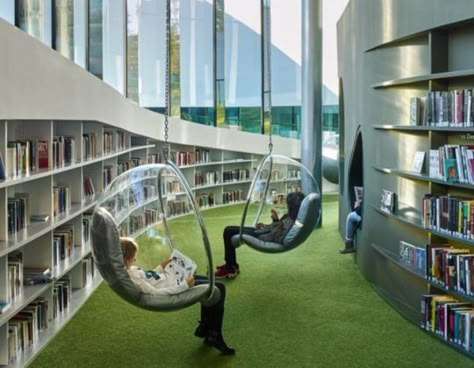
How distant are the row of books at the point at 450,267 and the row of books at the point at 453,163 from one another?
1.74ft

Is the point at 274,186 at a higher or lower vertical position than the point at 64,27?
lower

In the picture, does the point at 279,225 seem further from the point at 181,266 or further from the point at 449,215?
the point at 181,266

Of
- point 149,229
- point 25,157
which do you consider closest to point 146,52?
point 25,157

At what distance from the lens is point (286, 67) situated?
14.1 m

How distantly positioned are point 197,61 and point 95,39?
400 centimetres

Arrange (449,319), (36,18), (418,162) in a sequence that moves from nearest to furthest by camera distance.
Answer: (449,319)
(418,162)
(36,18)

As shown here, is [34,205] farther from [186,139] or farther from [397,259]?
[186,139]

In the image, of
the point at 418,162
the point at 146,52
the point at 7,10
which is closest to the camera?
the point at 418,162

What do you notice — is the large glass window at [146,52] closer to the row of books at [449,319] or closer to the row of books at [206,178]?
the row of books at [206,178]

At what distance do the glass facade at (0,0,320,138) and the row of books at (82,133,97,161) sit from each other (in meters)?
1.83

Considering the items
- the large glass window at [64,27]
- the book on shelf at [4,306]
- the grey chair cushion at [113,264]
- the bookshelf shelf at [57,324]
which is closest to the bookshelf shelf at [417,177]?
the grey chair cushion at [113,264]

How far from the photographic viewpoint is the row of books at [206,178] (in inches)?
457

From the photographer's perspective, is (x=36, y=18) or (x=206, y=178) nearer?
(x=36, y=18)

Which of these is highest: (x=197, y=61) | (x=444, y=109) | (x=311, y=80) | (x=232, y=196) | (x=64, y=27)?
(x=197, y=61)
